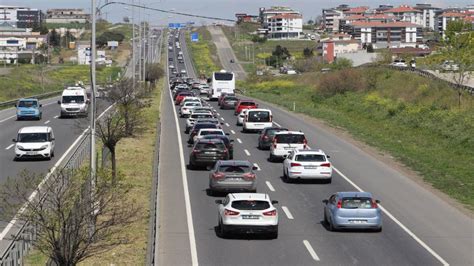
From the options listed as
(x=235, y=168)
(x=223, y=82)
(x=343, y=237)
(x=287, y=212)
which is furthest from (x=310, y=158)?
(x=223, y=82)

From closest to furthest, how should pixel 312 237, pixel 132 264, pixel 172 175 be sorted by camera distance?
pixel 132 264 < pixel 312 237 < pixel 172 175

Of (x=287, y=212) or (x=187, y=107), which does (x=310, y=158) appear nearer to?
(x=287, y=212)

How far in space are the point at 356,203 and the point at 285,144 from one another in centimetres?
1686

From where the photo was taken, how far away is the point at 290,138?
4188 centimetres

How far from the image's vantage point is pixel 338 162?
41.6 m

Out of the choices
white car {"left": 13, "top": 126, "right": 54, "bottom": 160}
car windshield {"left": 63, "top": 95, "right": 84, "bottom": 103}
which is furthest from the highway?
car windshield {"left": 63, "top": 95, "right": 84, "bottom": 103}

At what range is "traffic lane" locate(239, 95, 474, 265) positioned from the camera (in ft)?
76.8

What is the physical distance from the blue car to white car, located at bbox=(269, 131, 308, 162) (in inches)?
1059

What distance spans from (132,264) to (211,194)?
11152 mm

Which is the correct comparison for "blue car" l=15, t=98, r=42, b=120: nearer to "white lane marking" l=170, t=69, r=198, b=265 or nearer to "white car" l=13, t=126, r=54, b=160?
"white lane marking" l=170, t=69, r=198, b=265

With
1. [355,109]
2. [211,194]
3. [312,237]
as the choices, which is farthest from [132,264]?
[355,109]

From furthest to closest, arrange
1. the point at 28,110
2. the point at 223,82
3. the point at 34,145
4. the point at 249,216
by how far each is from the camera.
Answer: the point at 223,82 → the point at 28,110 → the point at 34,145 → the point at 249,216

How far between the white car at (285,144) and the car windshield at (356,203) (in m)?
16.5

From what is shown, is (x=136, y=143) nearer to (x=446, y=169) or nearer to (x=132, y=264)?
(x=446, y=169)
